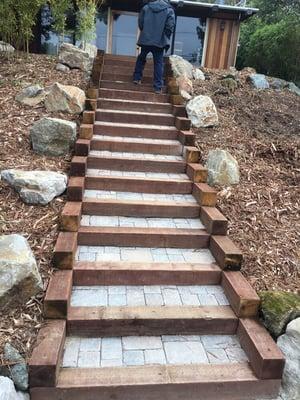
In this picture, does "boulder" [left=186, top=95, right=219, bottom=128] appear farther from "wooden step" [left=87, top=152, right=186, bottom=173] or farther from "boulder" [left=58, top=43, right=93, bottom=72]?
"boulder" [left=58, top=43, right=93, bottom=72]

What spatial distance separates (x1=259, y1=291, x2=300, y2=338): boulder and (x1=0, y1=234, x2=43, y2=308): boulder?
1.71 meters

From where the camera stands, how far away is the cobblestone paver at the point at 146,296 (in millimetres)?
2932

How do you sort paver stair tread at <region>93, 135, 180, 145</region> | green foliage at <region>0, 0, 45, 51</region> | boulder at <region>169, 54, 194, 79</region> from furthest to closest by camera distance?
1. boulder at <region>169, 54, 194, 79</region>
2. green foliage at <region>0, 0, 45, 51</region>
3. paver stair tread at <region>93, 135, 180, 145</region>

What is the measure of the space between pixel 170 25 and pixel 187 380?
17.8 ft

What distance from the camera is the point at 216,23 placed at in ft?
36.2

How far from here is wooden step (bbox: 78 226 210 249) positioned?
3.47m

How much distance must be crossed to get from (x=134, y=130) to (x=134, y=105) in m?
0.74

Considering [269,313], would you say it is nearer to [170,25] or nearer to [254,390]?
[254,390]

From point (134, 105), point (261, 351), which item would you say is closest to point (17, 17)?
point (134, 105)

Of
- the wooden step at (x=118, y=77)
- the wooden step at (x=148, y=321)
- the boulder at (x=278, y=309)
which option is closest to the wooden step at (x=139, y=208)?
the wooden step at (x=148, y=321)

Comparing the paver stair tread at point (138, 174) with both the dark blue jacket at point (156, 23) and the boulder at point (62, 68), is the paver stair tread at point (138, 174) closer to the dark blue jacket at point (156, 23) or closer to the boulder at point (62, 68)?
the dark blue jacket at point (156, 23)

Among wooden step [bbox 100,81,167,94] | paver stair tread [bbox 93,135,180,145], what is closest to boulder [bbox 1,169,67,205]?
paver stair tread [bbox 93,135,180,145]

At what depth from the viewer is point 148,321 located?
2.76m

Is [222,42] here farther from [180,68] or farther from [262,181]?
[262,181]
